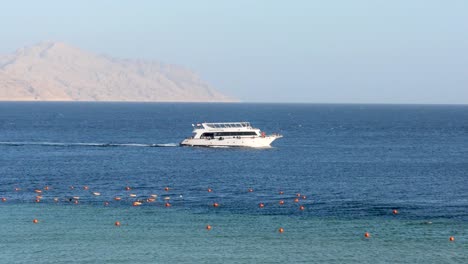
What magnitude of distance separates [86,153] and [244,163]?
34590mm

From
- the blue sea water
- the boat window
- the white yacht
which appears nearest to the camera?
the blue sea water

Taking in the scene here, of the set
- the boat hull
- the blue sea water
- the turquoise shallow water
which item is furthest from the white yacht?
the turquoise shallow water

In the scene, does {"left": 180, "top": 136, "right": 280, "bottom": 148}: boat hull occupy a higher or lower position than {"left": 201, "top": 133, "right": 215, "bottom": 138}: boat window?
lower

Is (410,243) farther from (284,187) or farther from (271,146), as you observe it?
(271,146)

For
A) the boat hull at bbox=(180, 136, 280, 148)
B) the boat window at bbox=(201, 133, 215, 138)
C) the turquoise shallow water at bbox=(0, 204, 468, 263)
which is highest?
the boat window at bbox=(201, 133, 215, 138)

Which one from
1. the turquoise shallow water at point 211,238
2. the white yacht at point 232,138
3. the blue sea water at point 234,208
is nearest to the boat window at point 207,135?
the white yacht at point 232,138

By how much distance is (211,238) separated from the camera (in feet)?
242

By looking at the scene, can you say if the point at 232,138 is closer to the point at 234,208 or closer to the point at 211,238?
the point at 234,208

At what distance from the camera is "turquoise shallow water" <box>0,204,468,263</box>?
6712 cm

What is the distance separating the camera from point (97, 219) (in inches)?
3241

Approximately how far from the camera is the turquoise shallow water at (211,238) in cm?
6712

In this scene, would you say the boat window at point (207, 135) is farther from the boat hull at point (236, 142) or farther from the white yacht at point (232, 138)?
the boat hull at point (236, 142)

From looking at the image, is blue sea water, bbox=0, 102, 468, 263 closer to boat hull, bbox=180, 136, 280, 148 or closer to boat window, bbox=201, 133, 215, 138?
boat hull, bbox=180, 136, 280, 148

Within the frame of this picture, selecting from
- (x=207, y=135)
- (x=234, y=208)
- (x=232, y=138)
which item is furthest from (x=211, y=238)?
(x=207, y=135)
